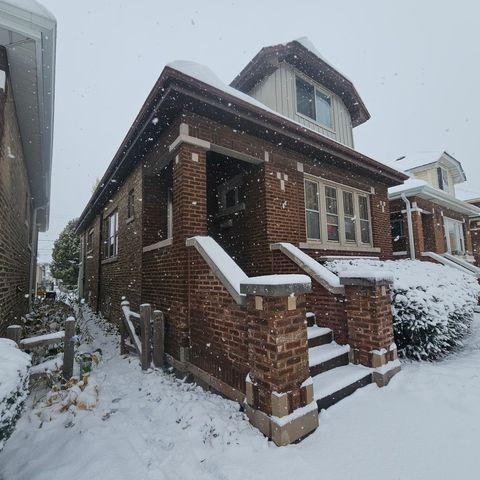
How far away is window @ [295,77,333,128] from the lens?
29.2 ft

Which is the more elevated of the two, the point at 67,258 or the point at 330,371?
the point at 67,258

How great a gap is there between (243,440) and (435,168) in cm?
1701

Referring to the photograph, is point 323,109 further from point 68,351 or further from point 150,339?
point 68,351

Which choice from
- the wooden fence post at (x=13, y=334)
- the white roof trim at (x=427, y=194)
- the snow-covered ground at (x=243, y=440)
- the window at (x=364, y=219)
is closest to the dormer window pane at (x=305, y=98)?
the window at (x=364, y=219)

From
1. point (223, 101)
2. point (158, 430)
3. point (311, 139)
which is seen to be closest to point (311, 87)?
point (311, 139)

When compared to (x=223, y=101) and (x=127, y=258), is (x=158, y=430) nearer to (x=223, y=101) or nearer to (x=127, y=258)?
(x=223, y=101)

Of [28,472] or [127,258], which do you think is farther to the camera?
[127,258]

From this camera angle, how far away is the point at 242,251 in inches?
264

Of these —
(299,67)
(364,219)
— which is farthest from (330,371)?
(299,67)

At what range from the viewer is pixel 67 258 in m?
27.2

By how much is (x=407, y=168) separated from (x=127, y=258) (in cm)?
1455

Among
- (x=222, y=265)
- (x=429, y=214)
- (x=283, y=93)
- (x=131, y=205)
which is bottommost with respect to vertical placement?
(x=222, y=265)

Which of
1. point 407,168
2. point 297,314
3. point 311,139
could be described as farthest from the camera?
point 407,168

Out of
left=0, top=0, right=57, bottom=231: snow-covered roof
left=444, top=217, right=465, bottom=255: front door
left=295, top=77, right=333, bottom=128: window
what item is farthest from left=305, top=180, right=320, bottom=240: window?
left=444, top=217, right=465, bottom=255: front door
